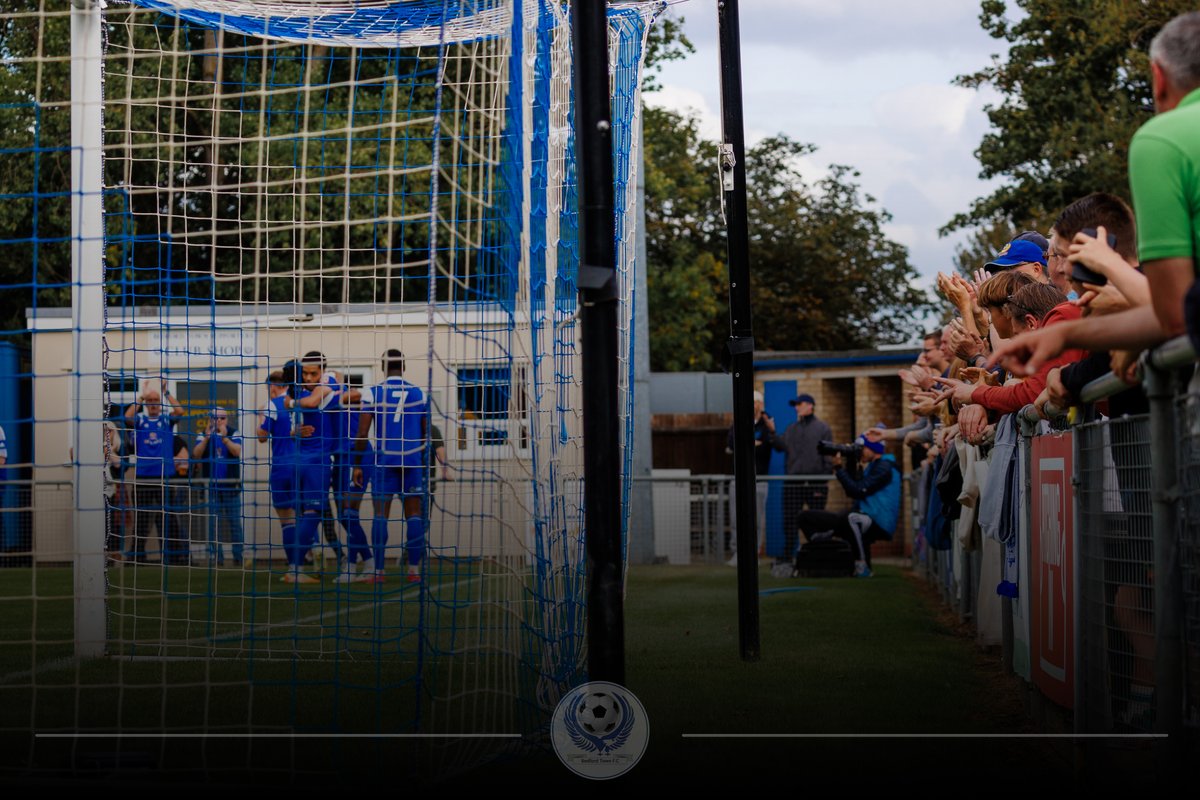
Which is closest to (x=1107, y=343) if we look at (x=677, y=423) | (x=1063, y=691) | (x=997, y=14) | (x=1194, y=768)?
(x=1194, y=768)

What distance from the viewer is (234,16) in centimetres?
746

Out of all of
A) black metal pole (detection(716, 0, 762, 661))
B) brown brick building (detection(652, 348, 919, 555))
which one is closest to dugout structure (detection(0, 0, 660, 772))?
black metal pole (detection(716, 0, 762, 661))

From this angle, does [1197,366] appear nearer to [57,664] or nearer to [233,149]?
[57,664]

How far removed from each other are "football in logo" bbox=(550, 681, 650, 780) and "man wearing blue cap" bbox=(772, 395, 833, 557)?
11294 millimetres

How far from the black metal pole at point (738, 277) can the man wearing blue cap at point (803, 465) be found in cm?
772

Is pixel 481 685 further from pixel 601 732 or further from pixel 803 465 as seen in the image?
pixel 803 465

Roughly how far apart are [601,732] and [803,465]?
12251 millimetres

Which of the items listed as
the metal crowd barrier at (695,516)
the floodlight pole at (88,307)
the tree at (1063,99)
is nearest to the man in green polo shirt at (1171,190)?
the floodlight pole at (88,307)

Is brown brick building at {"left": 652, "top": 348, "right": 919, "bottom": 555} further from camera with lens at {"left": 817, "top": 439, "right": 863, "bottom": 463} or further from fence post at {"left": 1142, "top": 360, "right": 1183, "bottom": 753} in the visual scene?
fence post at {"left": 1142, "top": 360, "right": 1183, "bottom": 753}

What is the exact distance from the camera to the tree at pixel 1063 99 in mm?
24312

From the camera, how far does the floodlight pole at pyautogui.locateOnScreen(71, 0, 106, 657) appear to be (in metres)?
6.87

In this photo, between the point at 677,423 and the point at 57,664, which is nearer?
the point at 57,664

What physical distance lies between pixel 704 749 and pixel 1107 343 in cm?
210

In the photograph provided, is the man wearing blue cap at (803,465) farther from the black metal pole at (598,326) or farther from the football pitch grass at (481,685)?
the black metal pole at (598,326)
